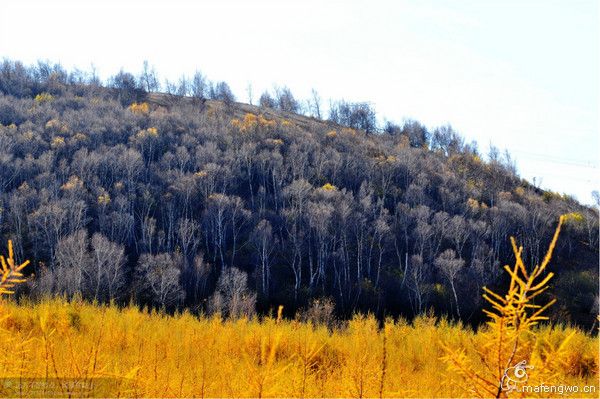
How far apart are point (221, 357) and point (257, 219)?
1485 inches

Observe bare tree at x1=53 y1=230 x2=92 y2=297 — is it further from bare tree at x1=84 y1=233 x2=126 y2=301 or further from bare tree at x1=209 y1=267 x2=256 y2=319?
bare tree at x1=209 y1=267 x2=256 y2=319

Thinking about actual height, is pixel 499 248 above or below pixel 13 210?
below

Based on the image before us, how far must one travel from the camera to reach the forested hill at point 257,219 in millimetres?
37344

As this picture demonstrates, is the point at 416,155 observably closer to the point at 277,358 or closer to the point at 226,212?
the point at 226,212

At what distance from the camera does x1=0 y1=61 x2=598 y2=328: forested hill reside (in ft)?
123

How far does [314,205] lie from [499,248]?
19.1 meters

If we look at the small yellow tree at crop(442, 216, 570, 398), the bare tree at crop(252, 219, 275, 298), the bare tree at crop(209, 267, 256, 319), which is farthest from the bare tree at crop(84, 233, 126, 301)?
the small yellow tree at crop(442, 216, 570, 398)

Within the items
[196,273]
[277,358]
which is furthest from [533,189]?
[277,358]

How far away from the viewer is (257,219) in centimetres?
4762

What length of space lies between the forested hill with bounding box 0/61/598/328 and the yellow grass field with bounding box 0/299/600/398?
17848 millimetres

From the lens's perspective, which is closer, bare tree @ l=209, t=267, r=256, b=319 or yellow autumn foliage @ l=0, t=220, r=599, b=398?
yellow autumn foliage @ l=0, t=220, r=599, b=398

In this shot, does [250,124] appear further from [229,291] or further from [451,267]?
[451,267]

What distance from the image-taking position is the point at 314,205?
45.6 m

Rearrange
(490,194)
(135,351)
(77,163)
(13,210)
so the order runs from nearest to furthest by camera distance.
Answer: (135,351)
(13,210)
(77,163)
(490,194)
